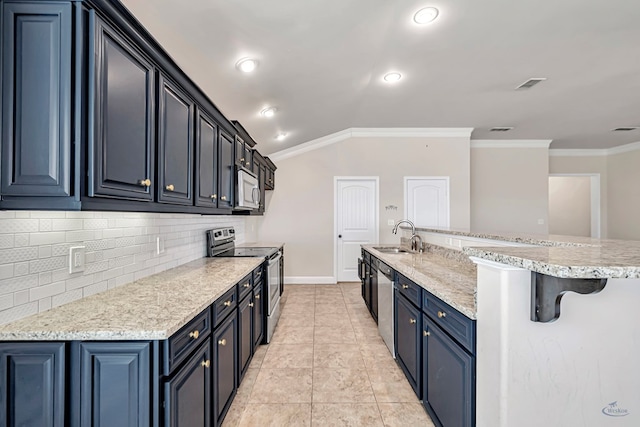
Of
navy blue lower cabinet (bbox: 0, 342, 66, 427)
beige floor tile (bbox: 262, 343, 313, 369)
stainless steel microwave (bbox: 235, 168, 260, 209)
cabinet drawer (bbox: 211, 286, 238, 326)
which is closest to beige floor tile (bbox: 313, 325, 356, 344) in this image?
beige floor tile (bbox: 262, 343, 313, 369)

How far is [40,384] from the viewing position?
1004 millimetres

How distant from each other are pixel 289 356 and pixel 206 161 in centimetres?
182

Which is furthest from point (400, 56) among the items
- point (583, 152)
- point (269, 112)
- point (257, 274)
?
point (583, 152)

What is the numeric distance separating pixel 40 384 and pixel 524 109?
5.47m

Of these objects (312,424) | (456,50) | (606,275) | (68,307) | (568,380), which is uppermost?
(456,50)

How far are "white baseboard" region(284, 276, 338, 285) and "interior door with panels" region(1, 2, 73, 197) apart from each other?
457cm

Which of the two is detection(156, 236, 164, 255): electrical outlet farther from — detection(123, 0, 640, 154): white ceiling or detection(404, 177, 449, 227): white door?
detection(404, 177, 449, 227): white door

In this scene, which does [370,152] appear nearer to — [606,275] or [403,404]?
[403,404]

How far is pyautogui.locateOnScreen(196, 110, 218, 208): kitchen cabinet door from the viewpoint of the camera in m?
1.94

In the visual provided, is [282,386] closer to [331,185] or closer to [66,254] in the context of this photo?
[66,254]

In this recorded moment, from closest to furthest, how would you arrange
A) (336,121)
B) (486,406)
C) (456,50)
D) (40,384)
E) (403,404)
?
(40,384) < (486,406) < (403,404) < (456,50) < (336,121)

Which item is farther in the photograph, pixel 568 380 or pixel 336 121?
pixel 336 121

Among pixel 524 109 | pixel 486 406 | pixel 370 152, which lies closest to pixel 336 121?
pixel 370 152

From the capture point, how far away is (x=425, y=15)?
2221 millimetres
